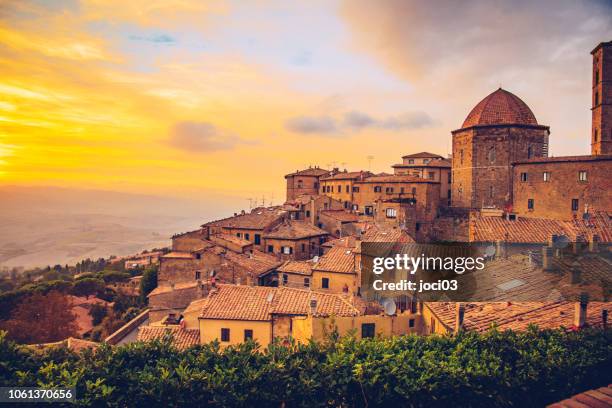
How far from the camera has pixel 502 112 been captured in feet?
141

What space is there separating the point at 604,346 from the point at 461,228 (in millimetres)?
33727

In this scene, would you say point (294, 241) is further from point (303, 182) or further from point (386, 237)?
point (303, 182)

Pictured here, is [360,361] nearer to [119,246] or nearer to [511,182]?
[511,182]

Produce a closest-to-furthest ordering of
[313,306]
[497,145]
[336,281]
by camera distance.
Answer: [313,306]
[336,281]
[497,145]

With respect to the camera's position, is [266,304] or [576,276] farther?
[266,304]

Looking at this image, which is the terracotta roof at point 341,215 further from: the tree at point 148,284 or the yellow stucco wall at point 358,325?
the yellow stucco wall at point 358,325

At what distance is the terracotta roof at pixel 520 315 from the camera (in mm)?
12508

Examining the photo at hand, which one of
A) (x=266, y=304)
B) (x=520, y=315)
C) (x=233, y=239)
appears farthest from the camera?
(x=233, y=239)

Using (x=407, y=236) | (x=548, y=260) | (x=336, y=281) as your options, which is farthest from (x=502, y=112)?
(x=548, y=260)

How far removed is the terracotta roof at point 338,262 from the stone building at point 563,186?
19.1m

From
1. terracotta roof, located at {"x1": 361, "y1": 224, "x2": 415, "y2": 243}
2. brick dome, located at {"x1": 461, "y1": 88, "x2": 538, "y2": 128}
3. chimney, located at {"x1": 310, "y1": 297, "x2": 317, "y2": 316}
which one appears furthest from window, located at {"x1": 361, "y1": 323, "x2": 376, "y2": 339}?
brick dome, located at {"x1": 461, "y1": 88, "x2": 538, "y2": 128}

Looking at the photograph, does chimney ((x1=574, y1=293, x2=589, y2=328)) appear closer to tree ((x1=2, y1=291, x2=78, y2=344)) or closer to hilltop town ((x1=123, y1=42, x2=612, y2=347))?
hilltop town ((x1=123, y1=42, x2=612, y2=347))

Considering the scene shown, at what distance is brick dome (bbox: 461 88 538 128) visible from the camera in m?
42.7

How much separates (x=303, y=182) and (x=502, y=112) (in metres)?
30.1
